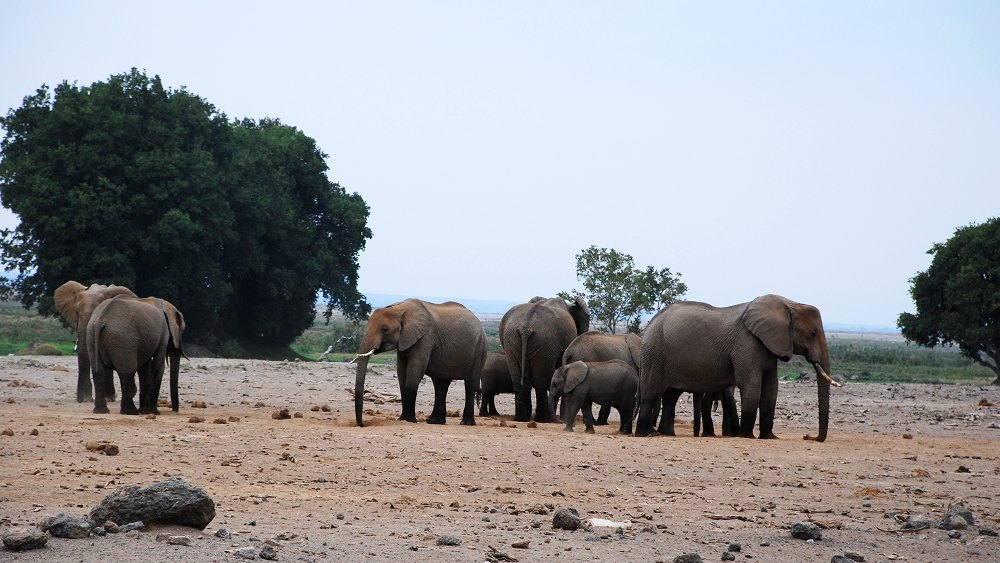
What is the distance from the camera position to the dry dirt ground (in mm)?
9398

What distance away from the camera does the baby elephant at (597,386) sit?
62.7 ft

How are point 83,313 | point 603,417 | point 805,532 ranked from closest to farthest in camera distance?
point 805,532 < point 83,313 < point 603,417

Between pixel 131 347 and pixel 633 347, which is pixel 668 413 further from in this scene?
pixel 131 347

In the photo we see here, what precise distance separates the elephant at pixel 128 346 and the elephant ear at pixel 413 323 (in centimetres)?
373

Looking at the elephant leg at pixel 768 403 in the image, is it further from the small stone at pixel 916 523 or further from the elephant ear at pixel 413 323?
the small stone at pixel 916 523

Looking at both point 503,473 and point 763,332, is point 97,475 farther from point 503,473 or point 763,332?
point 763,332

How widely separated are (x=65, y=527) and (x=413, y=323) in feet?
35.5

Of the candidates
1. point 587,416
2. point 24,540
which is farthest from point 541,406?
point 24,540

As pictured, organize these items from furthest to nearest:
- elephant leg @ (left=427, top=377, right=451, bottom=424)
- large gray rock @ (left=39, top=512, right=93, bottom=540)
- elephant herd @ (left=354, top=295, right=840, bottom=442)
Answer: elephant leg @ (left=427, top=377, right=451, bottom=424), elephant herd @ (left=354, top=295, right=840, bottom=442), large gray rock @ (left=39, top=512, right=93, bottom=540)

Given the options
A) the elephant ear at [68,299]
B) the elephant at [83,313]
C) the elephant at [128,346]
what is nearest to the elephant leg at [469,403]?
the elephant at [128,346]

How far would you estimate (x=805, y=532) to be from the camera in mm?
10203

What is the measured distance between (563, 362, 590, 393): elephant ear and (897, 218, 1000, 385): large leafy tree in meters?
24.4

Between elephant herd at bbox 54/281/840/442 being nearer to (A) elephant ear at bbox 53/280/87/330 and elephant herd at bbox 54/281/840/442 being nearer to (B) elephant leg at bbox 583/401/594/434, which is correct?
(B) elephant leg at bbox 583/401/594/434

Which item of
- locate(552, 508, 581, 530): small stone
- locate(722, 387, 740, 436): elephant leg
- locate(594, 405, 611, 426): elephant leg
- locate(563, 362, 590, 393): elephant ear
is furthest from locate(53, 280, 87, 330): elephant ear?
locate(552, 508, 581, 530): small stone
